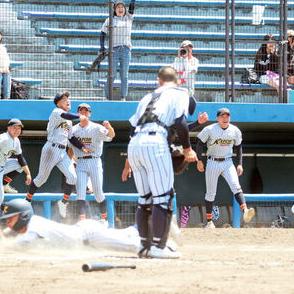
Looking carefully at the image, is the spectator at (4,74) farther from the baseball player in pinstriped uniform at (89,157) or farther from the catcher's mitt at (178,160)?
the catcher's mitt at (178,160)

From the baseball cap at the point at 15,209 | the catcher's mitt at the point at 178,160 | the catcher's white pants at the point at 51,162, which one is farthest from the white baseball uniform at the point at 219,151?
the baseball cap at the point at 15,209

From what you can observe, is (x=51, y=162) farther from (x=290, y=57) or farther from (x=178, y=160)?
(x=178, y=160)

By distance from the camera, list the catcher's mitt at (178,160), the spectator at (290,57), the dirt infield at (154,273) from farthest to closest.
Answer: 1. the spectator at (290,57)
2. the catcher's mitt at (178,160)
3. the dirt infield at (154,273)

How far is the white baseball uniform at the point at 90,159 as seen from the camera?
14.5m

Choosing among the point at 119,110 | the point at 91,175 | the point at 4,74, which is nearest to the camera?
the point at 91,175

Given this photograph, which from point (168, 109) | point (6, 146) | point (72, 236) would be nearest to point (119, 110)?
point (6, 146)

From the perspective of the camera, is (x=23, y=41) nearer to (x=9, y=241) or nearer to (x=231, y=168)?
(x=231, y=168)

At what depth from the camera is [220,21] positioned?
20781mm

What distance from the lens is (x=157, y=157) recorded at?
853cm

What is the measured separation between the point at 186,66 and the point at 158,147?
826 cm

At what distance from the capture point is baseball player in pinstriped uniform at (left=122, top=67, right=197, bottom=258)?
28.0 ft

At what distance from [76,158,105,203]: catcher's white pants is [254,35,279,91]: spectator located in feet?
13.8

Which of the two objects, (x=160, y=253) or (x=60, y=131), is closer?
(x=160, y=253)

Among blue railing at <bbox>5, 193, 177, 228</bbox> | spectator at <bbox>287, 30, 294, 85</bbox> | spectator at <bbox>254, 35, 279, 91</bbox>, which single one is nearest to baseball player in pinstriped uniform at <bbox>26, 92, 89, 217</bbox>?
blue railing at <bbox>5, 193, 177, 228</bbox>
